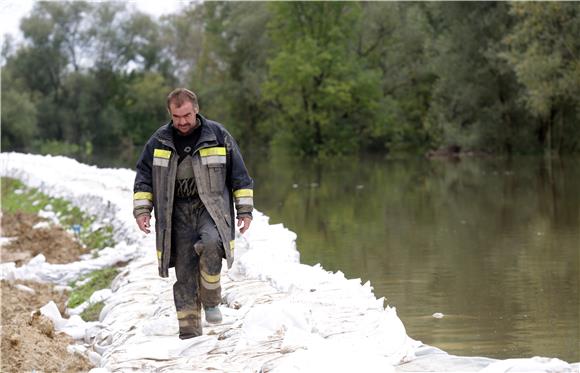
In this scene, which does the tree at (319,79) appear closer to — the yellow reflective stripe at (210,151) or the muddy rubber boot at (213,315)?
the muddy rubber boot at (213,315)

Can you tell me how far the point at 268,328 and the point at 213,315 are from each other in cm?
71

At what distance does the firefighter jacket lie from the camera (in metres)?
6.70

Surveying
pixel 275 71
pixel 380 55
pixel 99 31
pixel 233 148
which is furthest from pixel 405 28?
pixel 233 148

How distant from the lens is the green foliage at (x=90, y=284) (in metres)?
10.4

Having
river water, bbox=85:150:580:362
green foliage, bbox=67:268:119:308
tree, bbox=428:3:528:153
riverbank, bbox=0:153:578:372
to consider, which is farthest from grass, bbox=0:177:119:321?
tree, bbox=428:3:528:153

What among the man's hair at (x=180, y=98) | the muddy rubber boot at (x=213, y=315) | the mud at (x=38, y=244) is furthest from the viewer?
the mud at (x=38, y=244)

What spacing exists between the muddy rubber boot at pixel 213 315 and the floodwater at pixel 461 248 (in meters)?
1.69

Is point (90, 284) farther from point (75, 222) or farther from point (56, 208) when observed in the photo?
point (56, 208)

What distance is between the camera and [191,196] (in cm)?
680

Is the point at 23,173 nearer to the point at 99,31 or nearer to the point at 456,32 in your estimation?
the point at 456,32

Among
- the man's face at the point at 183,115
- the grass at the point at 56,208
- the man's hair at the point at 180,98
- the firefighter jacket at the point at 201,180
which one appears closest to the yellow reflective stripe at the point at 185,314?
the firefighter jacket at the point at 201,180

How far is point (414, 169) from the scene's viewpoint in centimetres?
3572

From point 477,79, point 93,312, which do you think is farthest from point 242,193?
point 477,79

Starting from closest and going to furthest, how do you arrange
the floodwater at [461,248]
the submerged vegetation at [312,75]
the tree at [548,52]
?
1. the floodwater at [461,248]
2. the tree at [548,52]
3. the submerged vegetation at [312,75]
